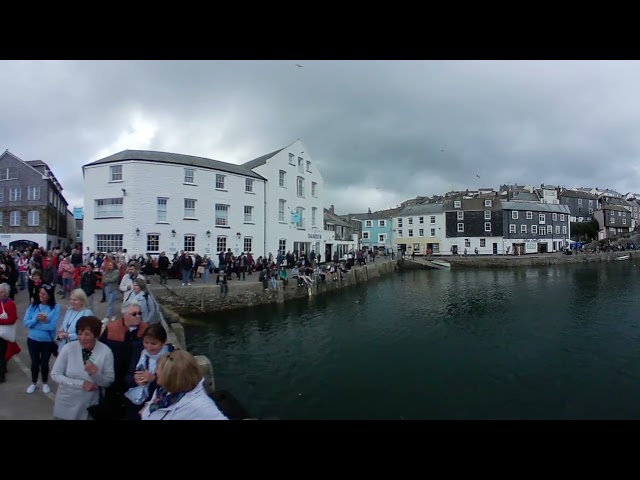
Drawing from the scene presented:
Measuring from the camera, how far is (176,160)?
58.0ft

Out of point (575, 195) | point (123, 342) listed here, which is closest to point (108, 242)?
point (123, 342)

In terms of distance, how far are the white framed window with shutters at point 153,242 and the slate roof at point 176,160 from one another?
4.00 metres

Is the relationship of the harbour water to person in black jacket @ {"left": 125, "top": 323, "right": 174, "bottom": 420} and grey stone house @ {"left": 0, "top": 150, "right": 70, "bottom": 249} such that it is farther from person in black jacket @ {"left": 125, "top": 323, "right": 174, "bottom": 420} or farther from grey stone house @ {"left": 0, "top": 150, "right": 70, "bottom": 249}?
grey stone house @ {"left": 0, "top": 150, "right": 70, "bottom": 249}

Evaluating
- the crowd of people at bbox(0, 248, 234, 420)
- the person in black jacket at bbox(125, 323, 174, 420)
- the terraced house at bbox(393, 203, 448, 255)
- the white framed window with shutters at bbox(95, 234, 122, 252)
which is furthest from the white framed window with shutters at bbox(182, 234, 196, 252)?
the terraced house at bbox(393, 203, 448, 255)

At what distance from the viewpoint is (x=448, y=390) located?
24.1ft

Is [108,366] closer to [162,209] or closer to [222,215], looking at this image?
[162,209]

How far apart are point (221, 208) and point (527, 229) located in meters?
45.0

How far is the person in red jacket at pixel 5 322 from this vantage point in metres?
4.12

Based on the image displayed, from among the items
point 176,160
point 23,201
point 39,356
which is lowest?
point 39,356

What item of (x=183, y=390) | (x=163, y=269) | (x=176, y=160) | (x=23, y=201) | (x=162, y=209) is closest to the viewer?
(x=183, y=390)

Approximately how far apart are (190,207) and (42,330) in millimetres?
14631
